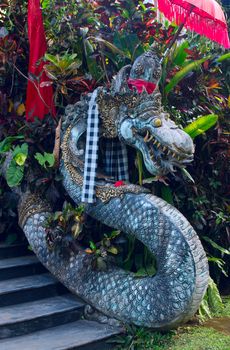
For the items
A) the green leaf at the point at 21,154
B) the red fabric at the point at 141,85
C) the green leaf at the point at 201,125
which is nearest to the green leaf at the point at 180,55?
the green leaf at the point at 201,125

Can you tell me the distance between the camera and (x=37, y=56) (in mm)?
5254

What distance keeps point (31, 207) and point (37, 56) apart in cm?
137

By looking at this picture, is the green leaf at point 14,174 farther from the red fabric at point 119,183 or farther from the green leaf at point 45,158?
the red fabric at point 119,183

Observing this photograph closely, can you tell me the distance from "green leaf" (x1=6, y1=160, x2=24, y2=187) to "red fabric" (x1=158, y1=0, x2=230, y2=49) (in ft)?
5.87

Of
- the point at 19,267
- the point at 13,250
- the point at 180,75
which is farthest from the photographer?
the point at 13,250

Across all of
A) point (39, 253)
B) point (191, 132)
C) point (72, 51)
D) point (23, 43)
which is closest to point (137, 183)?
point (191, 132)

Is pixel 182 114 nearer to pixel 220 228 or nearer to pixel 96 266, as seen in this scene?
pixel 220 228

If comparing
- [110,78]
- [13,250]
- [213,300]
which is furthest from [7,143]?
[213,300]

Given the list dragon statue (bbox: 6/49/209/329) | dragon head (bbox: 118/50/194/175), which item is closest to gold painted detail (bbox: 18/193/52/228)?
dragon statue (bbox: 6/49/209/329)

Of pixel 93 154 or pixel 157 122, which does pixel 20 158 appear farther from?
pixel 157 122

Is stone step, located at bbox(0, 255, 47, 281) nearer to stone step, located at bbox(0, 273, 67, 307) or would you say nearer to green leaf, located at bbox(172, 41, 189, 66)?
stone step, located at bbox(0, 273, 67, 307)

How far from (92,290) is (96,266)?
19 centimetres

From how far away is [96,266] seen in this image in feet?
14.6

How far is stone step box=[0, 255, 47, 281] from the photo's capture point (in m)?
4.89
